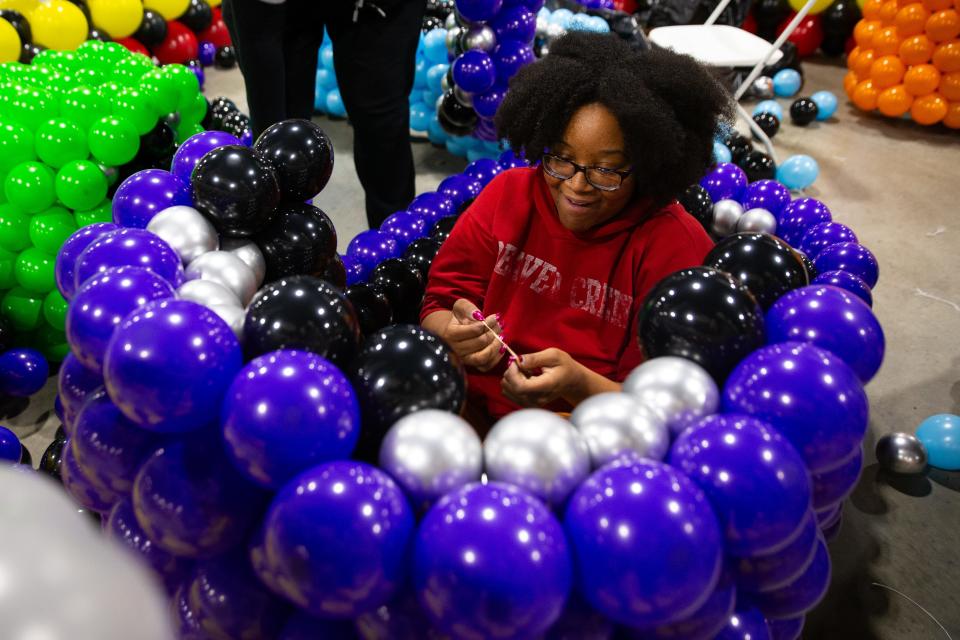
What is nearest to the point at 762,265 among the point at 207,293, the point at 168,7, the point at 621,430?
the point at 621,430

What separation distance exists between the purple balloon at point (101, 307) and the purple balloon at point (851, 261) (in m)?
1.29

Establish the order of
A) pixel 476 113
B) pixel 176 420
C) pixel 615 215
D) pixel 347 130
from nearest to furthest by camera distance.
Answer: pixel 176 420 → pixel 615 215 → pixel 476 113 → pixel 347 130

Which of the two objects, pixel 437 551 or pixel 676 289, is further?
pixel 676 289

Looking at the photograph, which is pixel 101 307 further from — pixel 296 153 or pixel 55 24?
pixel 55 24

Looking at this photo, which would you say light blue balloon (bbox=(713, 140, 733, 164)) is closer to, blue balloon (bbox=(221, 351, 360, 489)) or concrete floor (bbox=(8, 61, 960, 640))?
concrete floor (bbox=(8, 61, 960, 640))

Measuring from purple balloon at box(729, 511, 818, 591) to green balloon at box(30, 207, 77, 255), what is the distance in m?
1.87

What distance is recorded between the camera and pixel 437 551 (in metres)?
0.78

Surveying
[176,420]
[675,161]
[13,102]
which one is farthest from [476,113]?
[176,420]

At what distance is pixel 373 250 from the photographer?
2125mm

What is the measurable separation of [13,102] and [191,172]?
40.3 inches

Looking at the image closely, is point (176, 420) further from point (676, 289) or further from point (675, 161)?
point (675, 161)

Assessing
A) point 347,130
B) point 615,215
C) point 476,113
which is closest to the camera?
point 615,215

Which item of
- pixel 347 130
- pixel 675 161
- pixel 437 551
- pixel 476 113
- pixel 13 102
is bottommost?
pixel 347 130

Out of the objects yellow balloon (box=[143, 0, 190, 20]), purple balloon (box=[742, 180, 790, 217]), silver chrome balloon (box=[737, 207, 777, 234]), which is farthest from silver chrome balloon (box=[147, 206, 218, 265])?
yellow balloon (box=[143, 0, 190, 20])
